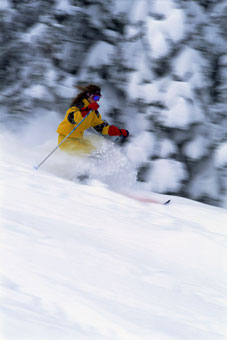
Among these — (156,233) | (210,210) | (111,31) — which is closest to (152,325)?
(156,233)

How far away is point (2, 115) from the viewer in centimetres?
773

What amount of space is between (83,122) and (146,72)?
173 centimetres

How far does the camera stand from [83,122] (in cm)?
570

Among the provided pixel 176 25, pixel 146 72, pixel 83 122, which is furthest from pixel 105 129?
pixel 176 25

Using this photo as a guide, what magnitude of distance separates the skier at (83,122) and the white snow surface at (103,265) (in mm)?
946

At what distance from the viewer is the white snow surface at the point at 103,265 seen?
1953mm

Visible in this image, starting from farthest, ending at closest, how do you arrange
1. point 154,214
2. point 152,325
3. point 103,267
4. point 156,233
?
1. point 154,214
2. point 156,233
3. point 103,267
4. point 152,325

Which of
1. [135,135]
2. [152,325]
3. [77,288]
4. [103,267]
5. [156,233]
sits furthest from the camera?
[135,135]

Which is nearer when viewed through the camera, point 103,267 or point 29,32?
point 103,267

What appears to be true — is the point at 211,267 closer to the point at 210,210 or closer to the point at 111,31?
the point at 210,210

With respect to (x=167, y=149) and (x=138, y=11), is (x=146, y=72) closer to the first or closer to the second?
(x=138, y=11)

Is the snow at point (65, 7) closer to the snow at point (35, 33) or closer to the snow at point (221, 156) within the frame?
the snow at point (35, 33)

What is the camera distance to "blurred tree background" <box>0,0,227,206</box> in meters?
6.17

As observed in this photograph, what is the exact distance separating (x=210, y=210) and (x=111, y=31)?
13.2 ft
